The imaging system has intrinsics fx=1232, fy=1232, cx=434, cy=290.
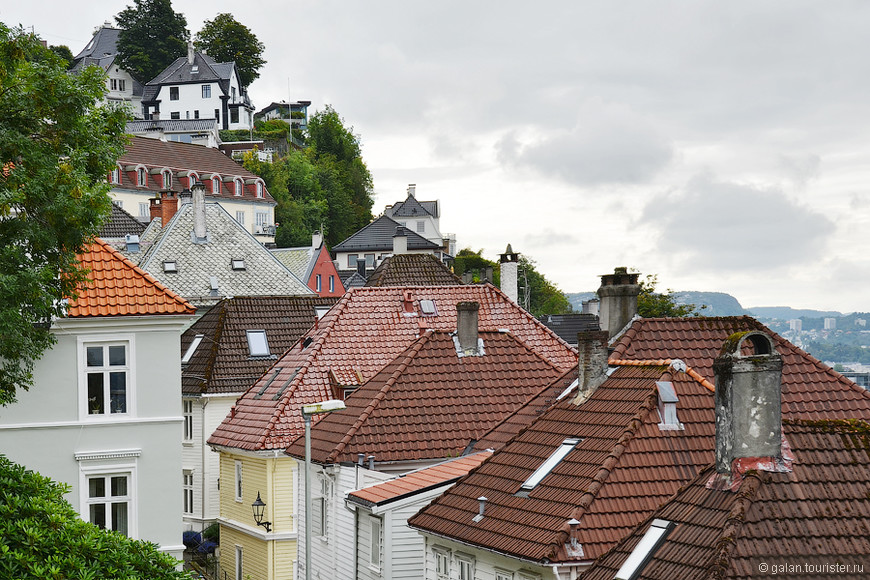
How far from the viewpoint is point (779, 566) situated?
14.3 meters

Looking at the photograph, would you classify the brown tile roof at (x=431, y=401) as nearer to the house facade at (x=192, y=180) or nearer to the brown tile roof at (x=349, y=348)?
the brown tile roof at (x=349, y=348)

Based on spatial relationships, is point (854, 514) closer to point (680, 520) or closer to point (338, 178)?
point (680, 520)

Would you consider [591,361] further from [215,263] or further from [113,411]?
[215,263]

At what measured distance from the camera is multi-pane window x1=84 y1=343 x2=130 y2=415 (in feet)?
78.7

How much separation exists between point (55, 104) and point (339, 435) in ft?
40.6

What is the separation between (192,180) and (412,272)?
174 ft

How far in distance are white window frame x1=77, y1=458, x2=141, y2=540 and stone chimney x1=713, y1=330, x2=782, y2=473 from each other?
12801 mm

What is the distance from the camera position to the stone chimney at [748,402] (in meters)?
15.5

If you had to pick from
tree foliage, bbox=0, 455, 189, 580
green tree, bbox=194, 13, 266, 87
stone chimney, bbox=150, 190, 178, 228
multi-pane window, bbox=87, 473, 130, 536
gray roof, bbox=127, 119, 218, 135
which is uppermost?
green tree, bbox=194, 13, 266, 87

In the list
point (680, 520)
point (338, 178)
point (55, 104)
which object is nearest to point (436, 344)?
point (55, 104)

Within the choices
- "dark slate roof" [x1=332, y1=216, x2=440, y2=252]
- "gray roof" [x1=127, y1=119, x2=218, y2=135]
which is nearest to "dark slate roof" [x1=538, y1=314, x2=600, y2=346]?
"dark slate roof" [x1=332, y1=216, x2=440, y2=252]

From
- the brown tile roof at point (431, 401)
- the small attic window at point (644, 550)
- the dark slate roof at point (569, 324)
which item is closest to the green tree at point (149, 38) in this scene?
the dark slate roof at point (569, 324)

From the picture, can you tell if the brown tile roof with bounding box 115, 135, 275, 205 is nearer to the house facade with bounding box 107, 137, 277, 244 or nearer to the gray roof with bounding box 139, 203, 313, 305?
the house facade with bounding box 107, 137, 277, 244

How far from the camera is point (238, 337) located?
4450 centimetres
